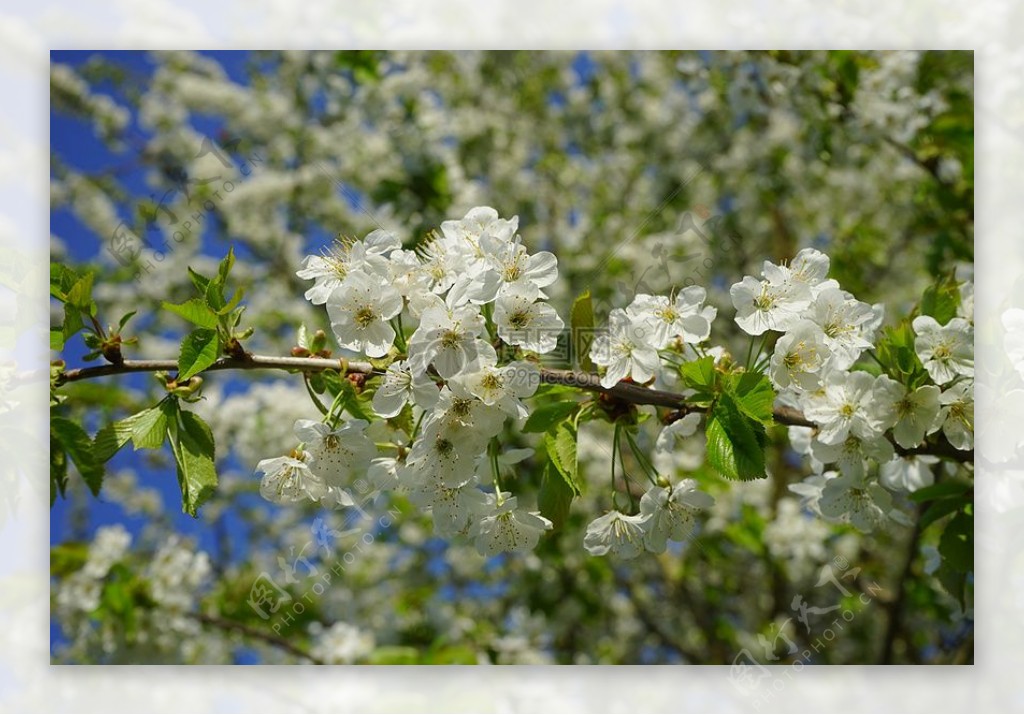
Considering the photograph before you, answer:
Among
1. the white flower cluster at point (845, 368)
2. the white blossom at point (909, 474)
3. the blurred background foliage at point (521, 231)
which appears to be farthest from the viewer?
the blurred background foliage at point (521, 231)

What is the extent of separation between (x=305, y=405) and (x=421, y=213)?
0.82 m

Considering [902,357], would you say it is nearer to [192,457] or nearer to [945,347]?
[945,347]

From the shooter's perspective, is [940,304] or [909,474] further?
[909,474]

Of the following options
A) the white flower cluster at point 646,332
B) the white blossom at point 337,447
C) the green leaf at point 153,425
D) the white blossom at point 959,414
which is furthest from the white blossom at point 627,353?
the green leaf at point 153,425

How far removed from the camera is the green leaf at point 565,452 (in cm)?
106

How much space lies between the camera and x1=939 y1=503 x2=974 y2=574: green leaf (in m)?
1.36

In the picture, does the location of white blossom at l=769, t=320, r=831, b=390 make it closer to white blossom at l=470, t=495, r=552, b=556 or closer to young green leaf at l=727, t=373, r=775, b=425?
young green leaf at l=727, t=373, r=775, b=425

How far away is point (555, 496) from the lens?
111 centimetres

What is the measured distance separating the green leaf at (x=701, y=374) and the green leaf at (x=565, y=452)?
169 millimetres

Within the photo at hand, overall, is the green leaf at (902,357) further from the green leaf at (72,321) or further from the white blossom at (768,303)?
the green leaf at (72,321)

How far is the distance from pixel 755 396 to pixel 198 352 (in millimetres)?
→ 711

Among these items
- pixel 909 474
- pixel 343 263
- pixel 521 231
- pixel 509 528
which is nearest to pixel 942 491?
pixel 909 474

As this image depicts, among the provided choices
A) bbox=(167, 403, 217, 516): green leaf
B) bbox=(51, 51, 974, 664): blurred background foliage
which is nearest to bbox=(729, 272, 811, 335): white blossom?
bbox=(167, 403, 217, 516): green leaf

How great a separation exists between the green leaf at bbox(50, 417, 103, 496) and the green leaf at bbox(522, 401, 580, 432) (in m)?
0.63
